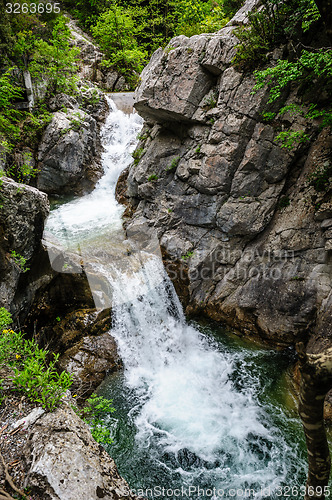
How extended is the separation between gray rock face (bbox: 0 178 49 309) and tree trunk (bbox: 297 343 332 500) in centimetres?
605

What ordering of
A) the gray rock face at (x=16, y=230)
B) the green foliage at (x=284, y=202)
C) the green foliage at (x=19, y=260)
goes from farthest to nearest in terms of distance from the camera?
the green foliage at (x=284, y=202) < the green foliage at (x=19, y=260) < the gray rock face at (x=16, y=230)

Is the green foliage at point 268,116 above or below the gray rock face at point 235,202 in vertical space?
above

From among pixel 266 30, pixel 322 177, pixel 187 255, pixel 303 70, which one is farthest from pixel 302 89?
pixel 187 255

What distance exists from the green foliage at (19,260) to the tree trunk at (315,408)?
6.20 meters

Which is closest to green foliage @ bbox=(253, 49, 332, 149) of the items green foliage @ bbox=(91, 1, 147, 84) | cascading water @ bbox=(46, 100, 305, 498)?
cascading water @ bbox=(46, 100, 305, 498)

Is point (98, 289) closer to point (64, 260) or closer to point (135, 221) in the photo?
point (64, 260)

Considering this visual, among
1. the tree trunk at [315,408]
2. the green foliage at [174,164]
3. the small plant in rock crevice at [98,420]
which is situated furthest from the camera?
the green foliage at [174,164]

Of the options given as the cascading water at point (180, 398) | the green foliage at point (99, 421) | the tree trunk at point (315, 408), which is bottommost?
the cascading water at point (180, 398)

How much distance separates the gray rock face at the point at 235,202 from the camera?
25.2ft

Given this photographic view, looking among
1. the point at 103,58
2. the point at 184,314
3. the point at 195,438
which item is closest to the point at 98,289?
the point at 184,314

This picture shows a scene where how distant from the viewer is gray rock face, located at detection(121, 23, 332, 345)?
25.2 feet

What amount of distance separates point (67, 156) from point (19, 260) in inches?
294

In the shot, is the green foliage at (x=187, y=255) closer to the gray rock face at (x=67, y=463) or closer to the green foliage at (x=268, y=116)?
the green foliage at (x=268, y=116)

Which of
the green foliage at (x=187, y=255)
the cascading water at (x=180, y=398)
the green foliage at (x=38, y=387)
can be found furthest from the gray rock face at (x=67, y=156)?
the green foliage at (x=38, y=387)
